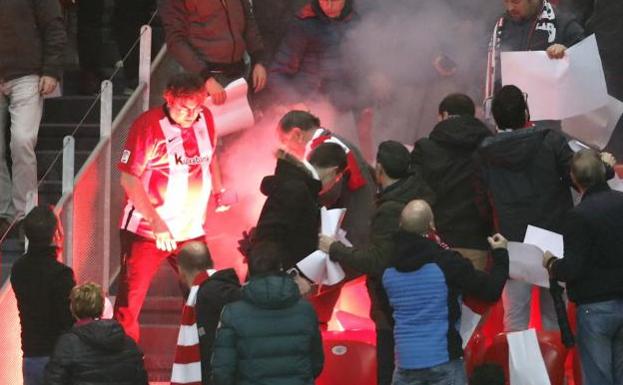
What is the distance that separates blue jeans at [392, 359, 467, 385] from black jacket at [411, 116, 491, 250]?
1218 millimetres

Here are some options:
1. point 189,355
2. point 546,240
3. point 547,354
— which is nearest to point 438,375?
point 547,354

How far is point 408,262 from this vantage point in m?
8.65

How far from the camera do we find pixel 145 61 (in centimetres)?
1230

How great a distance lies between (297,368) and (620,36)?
6100 millimetres

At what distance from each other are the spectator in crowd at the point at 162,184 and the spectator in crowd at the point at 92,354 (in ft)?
5.58

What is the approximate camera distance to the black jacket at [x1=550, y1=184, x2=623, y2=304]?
884cm

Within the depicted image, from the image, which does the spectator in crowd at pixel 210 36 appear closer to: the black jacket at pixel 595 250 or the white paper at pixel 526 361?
the white paper at pixel 526 361

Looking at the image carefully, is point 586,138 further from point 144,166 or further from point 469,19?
point 144,166

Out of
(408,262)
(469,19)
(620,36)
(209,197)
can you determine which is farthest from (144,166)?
(620,36)

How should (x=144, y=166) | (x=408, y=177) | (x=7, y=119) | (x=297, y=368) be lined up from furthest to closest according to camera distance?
(x=7, y=119), (x=144, y=166), (x=408, y=177), (x=297, y=368)

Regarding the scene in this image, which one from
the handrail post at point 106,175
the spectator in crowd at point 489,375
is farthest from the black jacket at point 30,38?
the spectator in crowd at point 489,375

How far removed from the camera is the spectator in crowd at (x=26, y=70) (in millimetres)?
11773

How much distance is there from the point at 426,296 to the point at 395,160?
107 centimetres

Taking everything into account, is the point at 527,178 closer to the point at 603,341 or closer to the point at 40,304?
the point at 603,341
